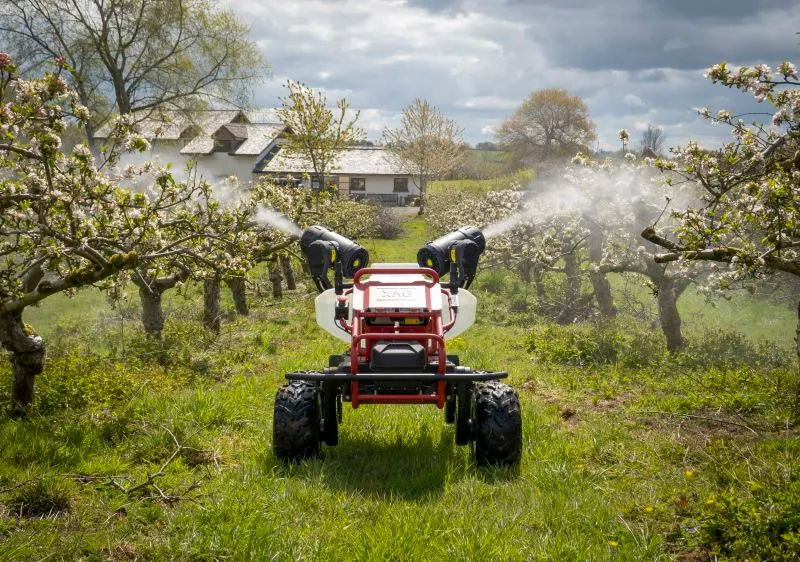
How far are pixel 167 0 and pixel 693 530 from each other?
35.8 meters

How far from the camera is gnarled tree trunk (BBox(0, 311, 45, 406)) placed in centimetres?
728

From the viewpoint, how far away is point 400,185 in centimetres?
6081

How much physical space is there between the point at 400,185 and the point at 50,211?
54.1 meters

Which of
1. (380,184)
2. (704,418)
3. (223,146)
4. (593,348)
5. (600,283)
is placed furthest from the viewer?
(380,184)

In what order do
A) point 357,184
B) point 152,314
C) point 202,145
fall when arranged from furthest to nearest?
1. point 357,184
2. point 202,145
3. point 152,314

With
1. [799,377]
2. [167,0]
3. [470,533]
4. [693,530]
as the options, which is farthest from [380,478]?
[167,0]

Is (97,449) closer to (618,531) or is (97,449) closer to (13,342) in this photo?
(13,342)

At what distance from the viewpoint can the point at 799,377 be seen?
7992 mm

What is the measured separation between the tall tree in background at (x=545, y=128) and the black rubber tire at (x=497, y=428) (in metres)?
59.8

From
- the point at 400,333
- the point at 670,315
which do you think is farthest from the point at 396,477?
the point at 670,315

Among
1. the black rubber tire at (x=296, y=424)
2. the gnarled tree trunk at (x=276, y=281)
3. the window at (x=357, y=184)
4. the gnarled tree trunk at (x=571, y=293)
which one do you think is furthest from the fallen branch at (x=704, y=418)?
the window at (x=357, y=184)

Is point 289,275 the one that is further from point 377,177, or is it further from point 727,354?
point 377,177

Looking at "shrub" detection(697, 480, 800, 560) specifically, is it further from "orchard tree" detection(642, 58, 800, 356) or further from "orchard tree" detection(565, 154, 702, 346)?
"orchard tree" detection(565, 154, 702, 346)

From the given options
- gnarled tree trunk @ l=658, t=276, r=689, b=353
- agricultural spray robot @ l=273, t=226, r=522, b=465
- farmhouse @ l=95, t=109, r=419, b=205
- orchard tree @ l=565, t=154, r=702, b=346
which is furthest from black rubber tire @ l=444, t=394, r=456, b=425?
farmhouse @ l=95, t=109, r=419, b=205
